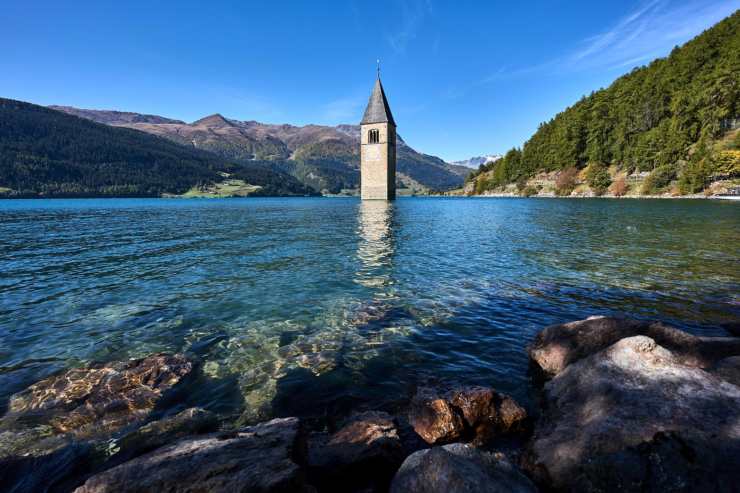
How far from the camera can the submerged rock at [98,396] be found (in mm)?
6863

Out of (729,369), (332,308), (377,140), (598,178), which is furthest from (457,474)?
(598,178)

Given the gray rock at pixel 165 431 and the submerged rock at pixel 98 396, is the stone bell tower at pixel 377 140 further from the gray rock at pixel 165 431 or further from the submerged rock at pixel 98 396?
→ the gray rock at pixel 165 431

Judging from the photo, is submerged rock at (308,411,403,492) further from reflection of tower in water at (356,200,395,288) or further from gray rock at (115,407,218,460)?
reflection of tower in water at (356,200,395,288)

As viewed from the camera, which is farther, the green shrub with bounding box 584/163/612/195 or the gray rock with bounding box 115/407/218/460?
the green shrub with bounding box 584/163/612/195

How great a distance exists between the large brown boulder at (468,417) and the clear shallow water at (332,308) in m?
1.10

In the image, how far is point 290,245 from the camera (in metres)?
29.2

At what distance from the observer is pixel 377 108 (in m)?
116

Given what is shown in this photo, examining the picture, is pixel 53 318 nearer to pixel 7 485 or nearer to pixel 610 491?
pixel 7 485

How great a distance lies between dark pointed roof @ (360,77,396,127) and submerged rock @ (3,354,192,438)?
116 meters

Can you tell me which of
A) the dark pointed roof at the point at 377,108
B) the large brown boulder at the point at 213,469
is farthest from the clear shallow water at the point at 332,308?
the dark pointed roof at the point at 377,108

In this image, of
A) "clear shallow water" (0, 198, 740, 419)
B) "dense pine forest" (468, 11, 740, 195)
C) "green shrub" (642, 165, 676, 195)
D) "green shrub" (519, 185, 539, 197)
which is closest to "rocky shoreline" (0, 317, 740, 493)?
"clear shallow water" (0, 198, 740, 419)

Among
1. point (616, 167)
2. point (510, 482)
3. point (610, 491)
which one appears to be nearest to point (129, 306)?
point (510, 482)

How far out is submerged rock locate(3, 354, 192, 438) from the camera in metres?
6.86

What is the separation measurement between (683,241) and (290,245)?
107ft
